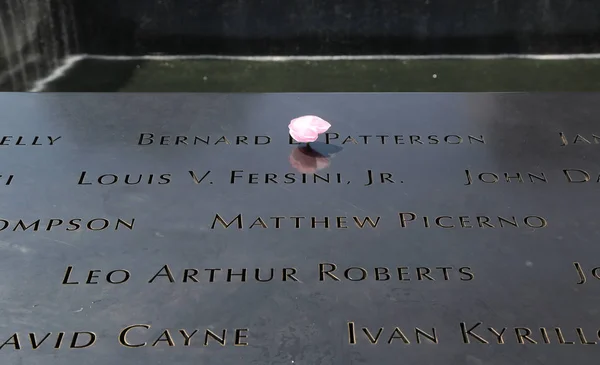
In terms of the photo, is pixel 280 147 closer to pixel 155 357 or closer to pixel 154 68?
pixel 155 357

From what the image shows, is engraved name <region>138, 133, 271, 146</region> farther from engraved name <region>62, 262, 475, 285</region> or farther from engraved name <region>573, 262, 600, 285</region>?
engraved name <region>573, 262, 600, 285</region>

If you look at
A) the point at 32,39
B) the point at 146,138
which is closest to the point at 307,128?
the point at 146,138

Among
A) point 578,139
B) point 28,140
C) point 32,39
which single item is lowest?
point 32,39

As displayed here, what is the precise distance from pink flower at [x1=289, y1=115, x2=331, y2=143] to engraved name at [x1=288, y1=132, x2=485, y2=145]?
0.54 feet

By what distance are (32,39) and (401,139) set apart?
4.17 m

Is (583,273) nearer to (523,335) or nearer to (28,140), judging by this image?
(523,335)

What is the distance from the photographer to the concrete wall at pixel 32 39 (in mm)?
6484

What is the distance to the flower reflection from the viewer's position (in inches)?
126

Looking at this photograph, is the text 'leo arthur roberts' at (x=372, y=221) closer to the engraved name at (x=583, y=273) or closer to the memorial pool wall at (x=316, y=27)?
the engraved name at (x=583, y=273)

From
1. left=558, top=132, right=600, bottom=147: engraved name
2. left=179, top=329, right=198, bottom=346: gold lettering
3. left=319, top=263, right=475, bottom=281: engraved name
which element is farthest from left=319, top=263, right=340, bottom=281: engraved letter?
left=558, top=132, right=600, bottom=147: engraved name

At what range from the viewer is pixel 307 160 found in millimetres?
3260

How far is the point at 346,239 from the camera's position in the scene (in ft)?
9.11

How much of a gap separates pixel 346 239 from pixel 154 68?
4.31 m

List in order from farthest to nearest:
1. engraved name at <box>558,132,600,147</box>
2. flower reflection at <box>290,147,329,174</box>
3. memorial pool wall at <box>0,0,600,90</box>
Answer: memorial pool wall at <box>0,0,600,90</box> < engraved name at <box>558,132,600,147</box> < flower reflection at <box>290,147,329,174</box>
